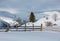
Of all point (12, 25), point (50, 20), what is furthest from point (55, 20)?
point (12, 25)

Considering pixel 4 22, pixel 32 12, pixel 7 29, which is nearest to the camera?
pixel 7 29

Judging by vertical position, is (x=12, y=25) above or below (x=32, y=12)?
below

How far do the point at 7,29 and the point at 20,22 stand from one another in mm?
3322

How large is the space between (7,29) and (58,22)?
8015 mm

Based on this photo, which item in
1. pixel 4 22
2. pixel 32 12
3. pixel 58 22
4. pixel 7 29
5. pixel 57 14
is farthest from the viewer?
pixel 58 22

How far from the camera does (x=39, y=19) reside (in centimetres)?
1523

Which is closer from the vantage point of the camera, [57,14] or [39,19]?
[39,19]

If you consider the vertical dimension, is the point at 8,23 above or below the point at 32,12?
below

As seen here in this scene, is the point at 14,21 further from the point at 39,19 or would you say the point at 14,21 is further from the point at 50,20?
the point at 50,20

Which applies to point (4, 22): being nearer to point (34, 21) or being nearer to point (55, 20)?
point (34, 21)

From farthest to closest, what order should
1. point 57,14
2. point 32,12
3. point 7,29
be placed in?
point 57,14 < point 32,12 < point 7,29

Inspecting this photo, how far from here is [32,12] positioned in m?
15.9

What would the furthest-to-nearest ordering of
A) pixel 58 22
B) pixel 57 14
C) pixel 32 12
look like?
pixel 58 22
pixel 57 14
pixel 32 12

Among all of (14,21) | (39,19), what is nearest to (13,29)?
(14,21)
